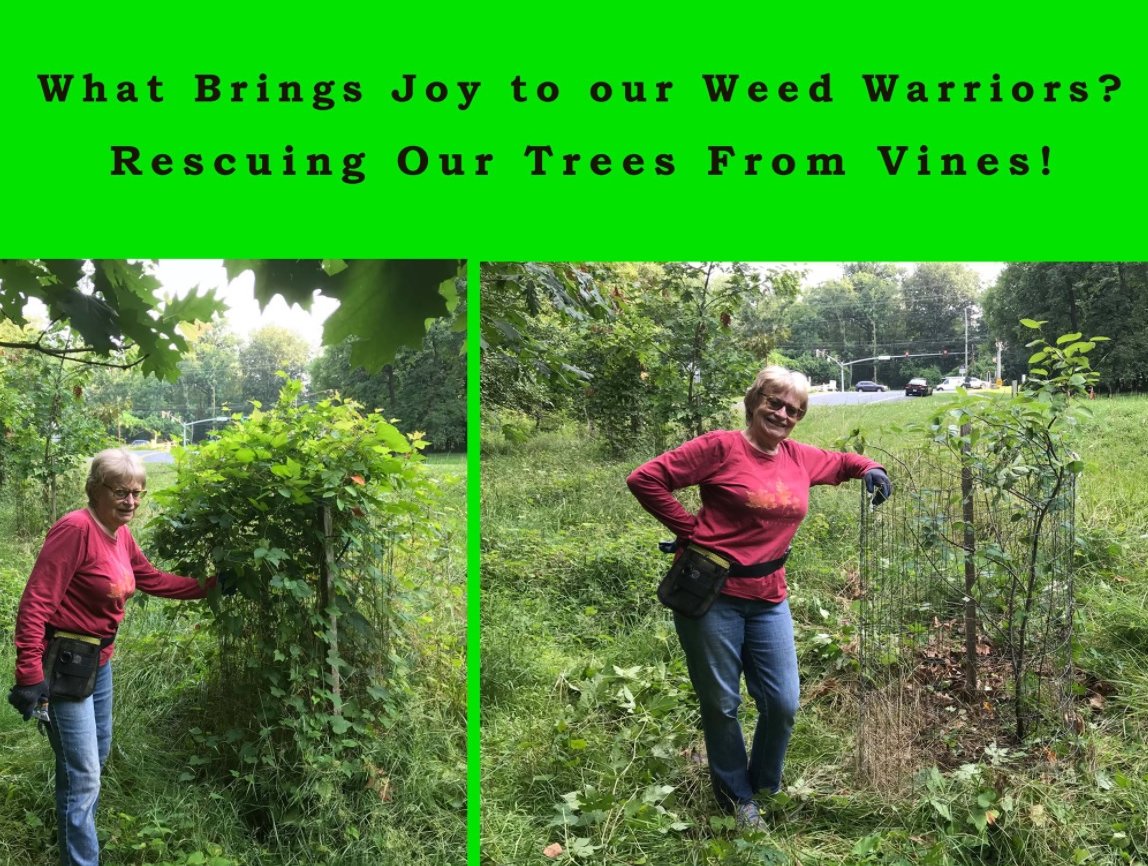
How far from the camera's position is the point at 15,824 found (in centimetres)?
278

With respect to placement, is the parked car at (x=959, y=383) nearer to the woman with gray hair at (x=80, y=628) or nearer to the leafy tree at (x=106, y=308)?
the leafy tree at (x=106, y=308)

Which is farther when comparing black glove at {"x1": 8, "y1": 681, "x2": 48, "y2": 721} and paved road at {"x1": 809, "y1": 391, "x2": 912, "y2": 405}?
paved road at {"x1": 809, "y1": 391, "x2": 912, "y2": 405}

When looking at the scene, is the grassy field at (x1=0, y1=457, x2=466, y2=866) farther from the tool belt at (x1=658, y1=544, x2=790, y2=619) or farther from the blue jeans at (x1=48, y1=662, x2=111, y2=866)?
the tool belt at (x1=658, y1=544, x2=790, y2=619)

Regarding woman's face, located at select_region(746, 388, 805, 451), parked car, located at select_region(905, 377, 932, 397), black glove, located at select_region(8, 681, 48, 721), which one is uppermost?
parked car, located at select_region(905, 377, 932, 397)

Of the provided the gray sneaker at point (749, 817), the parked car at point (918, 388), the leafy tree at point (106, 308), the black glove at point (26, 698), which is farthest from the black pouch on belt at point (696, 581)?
the black glove at point (26, 698)

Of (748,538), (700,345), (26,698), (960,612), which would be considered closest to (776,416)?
(748,538)

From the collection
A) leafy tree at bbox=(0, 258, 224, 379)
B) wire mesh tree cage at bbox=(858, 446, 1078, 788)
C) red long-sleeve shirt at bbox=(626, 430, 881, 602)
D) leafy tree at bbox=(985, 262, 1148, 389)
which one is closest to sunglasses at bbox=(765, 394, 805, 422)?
red long-sleeve shirt at bbox=(626, 430, 881, 602)

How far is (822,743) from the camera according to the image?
9.82 feet

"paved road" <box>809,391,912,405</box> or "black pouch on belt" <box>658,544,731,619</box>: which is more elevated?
"paved road" <box>809,391,912,405</box>

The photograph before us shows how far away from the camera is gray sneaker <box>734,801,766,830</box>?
279 centimetres

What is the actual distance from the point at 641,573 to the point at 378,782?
1.43 meters

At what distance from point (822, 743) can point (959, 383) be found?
4.37ft

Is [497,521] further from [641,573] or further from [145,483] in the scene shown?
[145,483]

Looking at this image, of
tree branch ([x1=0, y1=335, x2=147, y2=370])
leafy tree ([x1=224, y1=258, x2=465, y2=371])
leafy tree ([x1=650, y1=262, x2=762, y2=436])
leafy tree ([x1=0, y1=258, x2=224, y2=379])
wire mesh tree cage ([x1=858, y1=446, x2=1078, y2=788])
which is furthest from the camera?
leafy tree ([x1=650, y1=262, x2=762, y2=436])
